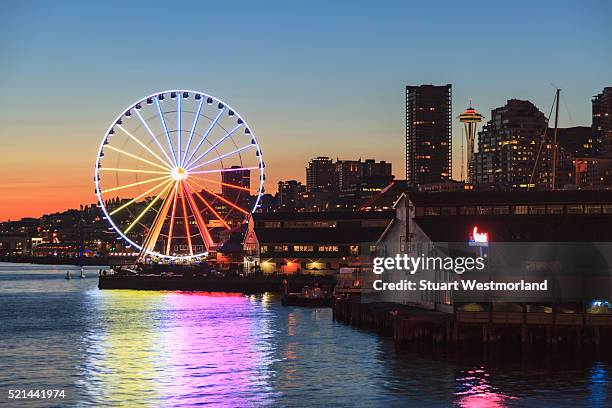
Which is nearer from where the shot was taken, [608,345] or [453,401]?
[453,401]

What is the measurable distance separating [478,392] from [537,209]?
4037 cm

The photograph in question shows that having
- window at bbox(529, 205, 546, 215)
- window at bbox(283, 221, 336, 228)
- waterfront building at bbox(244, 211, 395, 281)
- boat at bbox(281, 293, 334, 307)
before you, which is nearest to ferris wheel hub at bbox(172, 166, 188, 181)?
boat at bbox(281, 293, 334, 307)

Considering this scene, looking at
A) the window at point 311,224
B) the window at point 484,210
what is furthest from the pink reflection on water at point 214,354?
the window at point 311,224

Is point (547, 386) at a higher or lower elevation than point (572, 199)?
lower

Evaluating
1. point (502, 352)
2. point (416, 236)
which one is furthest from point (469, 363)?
point (416, 236)

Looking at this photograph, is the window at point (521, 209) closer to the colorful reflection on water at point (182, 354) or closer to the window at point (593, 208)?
the window at point (593, 208)

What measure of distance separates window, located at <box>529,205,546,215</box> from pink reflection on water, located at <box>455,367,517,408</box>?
114 feet

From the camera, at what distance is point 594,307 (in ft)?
214

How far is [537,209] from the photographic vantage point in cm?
8962

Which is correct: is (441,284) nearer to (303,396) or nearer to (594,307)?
(594,307)

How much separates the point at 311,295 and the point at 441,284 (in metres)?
40.4

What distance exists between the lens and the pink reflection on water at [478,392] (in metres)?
49.1

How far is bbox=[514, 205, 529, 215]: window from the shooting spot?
293ft

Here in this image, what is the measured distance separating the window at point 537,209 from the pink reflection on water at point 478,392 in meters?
34.7
